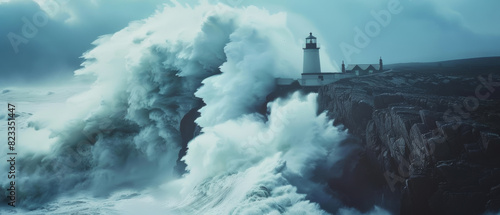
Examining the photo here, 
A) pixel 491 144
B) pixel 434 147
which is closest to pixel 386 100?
pixel 434 147

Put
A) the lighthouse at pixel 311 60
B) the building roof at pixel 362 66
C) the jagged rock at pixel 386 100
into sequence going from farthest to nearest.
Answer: the building roof at pixel 362 66
the lighthouse at pixel 311 60
the jagged rock at pixel 386 100

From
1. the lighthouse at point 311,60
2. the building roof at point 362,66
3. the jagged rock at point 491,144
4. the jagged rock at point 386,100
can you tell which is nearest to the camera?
the jagged rock at point 491,144

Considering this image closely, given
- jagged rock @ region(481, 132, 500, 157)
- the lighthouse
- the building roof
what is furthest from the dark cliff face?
the building roof

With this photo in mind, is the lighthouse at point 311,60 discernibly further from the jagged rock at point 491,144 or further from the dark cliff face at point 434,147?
the jagged rock at point 491,144

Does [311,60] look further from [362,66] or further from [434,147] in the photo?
[434,147]

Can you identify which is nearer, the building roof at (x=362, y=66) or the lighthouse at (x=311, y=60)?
the lighthouse at (x=311, y=60)

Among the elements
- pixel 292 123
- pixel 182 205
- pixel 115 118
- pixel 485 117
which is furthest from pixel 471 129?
pixel 115 118

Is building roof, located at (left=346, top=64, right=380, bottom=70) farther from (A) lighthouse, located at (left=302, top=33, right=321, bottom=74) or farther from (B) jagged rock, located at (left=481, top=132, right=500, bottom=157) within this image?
(B) jagged rock, located at (left=481, top=132, right=500, bottom=157)

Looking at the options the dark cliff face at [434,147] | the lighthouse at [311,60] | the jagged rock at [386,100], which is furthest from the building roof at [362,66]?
the jagged rock at [386,100]

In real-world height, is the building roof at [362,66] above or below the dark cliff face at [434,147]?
above
